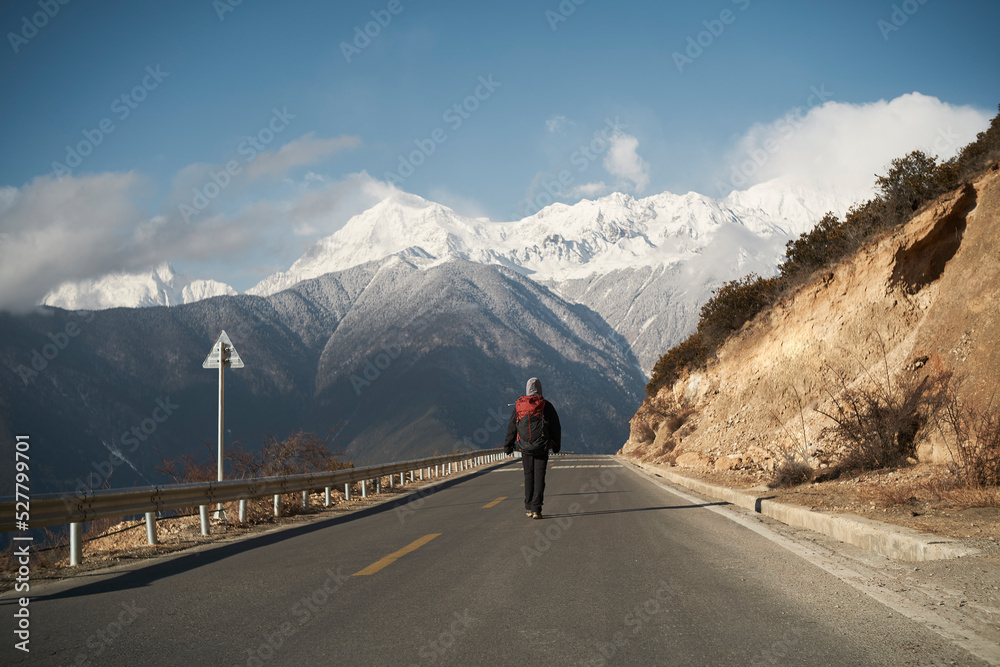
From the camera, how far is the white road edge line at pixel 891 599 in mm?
3988

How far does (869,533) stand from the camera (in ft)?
24.6

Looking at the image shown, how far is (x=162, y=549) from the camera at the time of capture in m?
9.44

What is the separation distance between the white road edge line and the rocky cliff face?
535 cm

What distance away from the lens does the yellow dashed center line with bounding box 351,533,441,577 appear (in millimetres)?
6836

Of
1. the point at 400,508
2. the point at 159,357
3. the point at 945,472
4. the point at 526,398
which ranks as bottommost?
the point at 400,508

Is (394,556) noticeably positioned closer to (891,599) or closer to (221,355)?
(891,599)

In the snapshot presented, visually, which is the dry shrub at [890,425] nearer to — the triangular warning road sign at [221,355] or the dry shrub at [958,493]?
the dry shrub at [958,493]

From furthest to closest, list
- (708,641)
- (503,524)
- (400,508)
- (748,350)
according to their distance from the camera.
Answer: (748,350), (400,508), (503,524), (708,641)

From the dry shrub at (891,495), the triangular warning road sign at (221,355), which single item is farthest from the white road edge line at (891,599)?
the triangular warning road sign at (221,355)

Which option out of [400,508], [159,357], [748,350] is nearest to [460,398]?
[159,357]

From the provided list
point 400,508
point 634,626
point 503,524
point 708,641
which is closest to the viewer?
point 708,641

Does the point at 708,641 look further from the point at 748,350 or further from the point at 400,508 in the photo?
the point at 748,350

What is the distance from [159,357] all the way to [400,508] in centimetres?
19426

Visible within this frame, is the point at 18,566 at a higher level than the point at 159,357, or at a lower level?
lower
